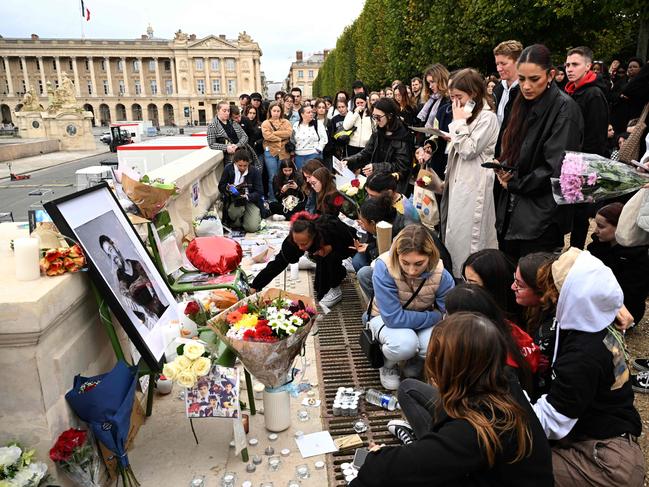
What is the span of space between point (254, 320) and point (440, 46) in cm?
1432

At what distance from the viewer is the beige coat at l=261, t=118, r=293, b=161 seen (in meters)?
9.30

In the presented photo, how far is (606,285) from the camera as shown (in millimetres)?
2279

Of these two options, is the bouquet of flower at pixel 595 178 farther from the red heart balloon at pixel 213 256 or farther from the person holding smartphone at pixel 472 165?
the red heart balloon at pixel 213 256

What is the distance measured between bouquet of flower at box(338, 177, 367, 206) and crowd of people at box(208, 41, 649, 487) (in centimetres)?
14

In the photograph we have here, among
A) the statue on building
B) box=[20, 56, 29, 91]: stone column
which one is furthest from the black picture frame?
box=[20, 56, 29, 91]: stone column

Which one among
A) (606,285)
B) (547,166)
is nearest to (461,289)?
(606,285)

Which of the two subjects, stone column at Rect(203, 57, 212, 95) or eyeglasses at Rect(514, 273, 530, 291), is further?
stone column at Rect(203, 57, 212, 95)

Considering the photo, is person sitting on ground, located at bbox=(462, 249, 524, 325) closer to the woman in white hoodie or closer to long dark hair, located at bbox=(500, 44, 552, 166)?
long dark hair, located at bbox=(500, 44, 552, 166)

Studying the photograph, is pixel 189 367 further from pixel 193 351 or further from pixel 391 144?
pixel 391 144

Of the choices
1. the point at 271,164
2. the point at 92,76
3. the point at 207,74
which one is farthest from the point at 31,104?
the point at 92,76

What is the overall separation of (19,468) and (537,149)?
12.3 feet

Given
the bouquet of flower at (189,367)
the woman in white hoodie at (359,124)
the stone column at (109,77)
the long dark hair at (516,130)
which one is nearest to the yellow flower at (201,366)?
the bouquet of flower at (189,367)

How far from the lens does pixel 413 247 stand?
11.1 feet

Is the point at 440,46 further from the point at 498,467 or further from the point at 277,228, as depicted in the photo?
the point at 498,467
